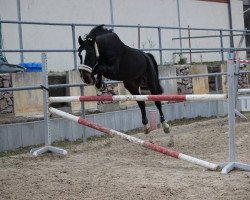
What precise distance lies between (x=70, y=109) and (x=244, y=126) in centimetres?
314

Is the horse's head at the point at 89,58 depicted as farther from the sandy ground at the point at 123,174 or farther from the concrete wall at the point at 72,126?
the concrete wall at the point at 72,126

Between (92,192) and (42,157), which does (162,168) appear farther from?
(42,157)

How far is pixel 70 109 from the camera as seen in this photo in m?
9.27

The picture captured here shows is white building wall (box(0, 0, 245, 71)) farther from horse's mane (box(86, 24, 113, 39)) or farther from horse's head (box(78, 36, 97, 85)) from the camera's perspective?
horse's head (box(78, 36, 97, 85))

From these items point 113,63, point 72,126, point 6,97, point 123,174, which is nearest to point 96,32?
point 113,63

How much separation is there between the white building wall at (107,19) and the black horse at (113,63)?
452 cm

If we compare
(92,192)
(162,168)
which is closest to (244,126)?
(162,168)

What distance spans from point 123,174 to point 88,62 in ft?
4.91

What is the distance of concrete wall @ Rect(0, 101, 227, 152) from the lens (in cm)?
752

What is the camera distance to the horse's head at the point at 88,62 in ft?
19.3

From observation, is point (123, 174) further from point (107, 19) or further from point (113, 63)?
point (107, 19)

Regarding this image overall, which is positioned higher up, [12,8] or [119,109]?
[12,8]

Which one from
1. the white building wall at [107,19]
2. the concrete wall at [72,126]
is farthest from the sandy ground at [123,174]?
the white building wall at [107,19]

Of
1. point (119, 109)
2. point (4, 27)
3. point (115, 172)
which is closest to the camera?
point (115, 172)
